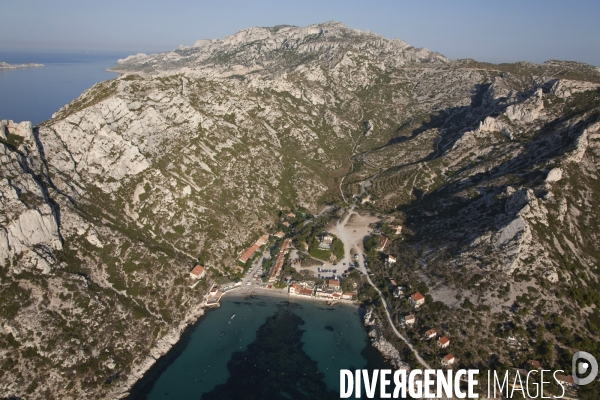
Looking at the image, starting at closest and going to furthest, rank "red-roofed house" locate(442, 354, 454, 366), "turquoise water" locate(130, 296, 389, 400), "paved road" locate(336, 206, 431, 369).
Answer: "turquoise water" locate(130, 296, 389, 400)
"red-roofed house" locate(442, 354, 454, 366)
"paved road" locate(336, 206, 431, 369)

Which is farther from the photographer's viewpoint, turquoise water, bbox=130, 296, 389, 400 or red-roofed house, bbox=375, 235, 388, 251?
red-roofed house, bbox=375, 235, 388, 251

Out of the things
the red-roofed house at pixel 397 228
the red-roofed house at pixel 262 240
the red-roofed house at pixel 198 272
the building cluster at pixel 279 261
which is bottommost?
the red-roofed house at pixel 198 272

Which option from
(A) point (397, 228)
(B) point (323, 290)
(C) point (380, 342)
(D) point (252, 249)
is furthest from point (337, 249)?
(C) point (380, 342)

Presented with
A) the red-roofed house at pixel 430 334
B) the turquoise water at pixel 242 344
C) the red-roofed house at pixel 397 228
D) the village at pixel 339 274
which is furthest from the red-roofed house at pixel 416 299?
the red-roofed house at pixel 397 228

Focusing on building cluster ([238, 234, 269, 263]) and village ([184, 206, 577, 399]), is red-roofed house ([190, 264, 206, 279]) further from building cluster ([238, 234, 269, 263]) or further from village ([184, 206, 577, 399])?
building cluster ([238, 234, 269, 263])

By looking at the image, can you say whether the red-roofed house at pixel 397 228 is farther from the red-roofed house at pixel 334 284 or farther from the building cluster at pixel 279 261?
the building cluster at pixel 279 261

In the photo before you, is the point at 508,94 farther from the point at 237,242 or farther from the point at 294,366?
the point at 294,366

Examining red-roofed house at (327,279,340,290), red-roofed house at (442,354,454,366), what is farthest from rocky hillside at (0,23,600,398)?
red-roofed house at (327,279,340,290)

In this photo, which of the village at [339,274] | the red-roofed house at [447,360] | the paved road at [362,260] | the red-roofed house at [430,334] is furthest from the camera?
the red-roofed house at [430,334]

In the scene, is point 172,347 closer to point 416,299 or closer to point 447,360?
point 416,299
